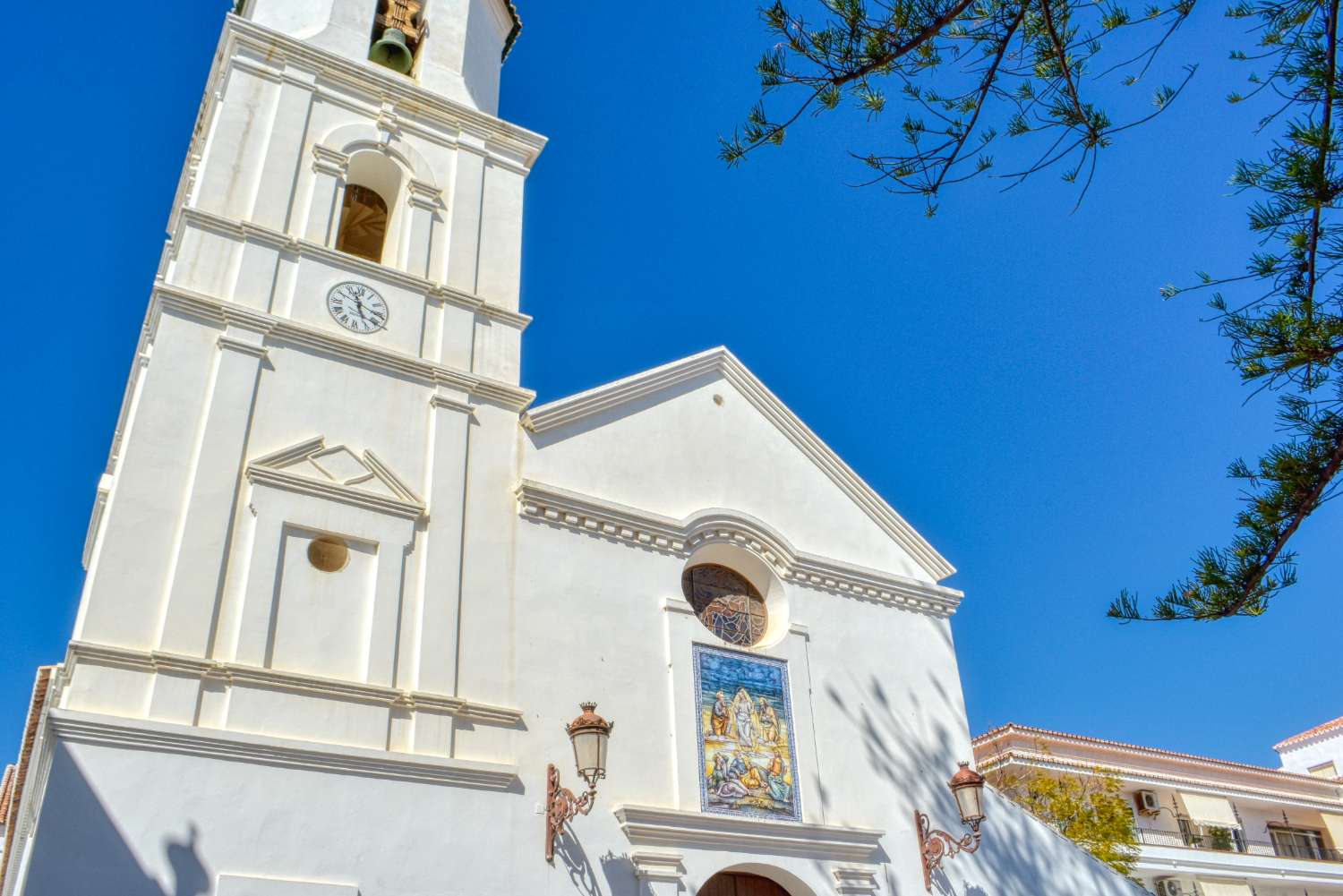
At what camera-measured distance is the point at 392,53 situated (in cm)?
1334

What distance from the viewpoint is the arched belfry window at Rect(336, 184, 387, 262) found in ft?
42.3

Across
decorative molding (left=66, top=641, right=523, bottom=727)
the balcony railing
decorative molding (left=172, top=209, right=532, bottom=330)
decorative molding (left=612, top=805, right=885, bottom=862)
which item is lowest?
decorative molding (left=612, top=805, right=885, bottom=862)

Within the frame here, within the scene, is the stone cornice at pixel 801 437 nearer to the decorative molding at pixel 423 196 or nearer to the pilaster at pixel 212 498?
the decorative molding at pixel 423 196

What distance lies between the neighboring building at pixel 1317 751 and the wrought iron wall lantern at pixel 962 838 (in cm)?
2777

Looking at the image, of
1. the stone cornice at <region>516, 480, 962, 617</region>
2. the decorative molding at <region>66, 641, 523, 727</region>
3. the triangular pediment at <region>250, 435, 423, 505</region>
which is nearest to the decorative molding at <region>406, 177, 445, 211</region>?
the triangular pediment at <region>250, 435, 423, 505</region>

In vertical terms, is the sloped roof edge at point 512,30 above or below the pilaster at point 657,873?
above

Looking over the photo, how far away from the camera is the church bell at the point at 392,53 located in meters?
13.3

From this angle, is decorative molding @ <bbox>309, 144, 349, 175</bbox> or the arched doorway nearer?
the arched doorway

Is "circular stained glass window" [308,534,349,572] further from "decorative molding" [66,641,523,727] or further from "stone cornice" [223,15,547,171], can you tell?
"stone cornice" [223,15,547,171]

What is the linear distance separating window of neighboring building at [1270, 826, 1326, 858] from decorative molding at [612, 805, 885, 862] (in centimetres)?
2036

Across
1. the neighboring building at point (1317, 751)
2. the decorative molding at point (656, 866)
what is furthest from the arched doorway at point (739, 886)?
the neighboring building at point (1317, 751)

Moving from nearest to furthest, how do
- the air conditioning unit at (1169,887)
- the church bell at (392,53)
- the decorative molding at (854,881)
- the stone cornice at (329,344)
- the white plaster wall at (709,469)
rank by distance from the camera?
the stone cornice at (329,344) < the decorative molding at (854,881) < the white plaster wall at (709,469) < the church bell at (392,53) < the air conditioning unit at (1169,887)

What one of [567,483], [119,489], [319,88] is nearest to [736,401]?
[567,483]

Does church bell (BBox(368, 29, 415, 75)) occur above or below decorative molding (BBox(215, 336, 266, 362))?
above
